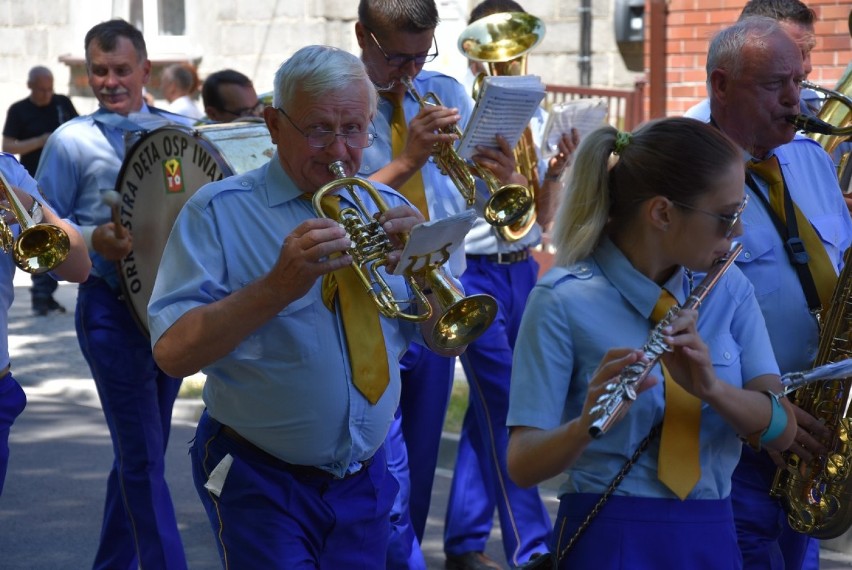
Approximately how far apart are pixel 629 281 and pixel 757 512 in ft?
3.99

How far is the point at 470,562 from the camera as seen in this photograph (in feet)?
19.4

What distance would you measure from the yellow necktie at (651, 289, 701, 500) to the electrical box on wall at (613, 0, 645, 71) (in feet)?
28.3

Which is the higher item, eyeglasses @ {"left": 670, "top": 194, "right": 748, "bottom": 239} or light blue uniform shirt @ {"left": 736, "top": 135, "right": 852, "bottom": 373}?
eyeglasses @ {"left": 670, "top": 194, "right": 748, "bottom": 239}

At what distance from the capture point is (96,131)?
5.52 metres

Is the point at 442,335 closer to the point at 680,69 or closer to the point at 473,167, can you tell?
the point at 473,167

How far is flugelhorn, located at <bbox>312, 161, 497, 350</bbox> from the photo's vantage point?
321 cm

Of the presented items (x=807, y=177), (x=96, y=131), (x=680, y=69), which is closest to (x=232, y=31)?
(x=680, y=69)

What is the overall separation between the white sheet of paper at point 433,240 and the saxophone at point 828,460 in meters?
1.20

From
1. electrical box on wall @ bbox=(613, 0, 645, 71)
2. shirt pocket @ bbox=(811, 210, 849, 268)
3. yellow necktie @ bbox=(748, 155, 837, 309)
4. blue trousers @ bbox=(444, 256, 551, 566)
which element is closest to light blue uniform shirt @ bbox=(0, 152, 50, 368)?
blue trousers @ bbox=(444, 256, 551, 566)

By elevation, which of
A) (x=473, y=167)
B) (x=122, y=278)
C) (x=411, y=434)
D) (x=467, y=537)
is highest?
(x=473, y=167)

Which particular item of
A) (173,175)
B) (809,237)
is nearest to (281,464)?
(809,237)

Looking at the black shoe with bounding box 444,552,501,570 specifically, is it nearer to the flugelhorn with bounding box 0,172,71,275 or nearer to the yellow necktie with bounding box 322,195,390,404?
the flugelhorn with bounding box 0,172,71,275

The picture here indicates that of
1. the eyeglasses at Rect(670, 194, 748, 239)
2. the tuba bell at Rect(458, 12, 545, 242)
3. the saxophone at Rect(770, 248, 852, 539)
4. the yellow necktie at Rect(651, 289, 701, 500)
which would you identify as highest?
the tuba bell at Rect(458, 12, 545, 242)

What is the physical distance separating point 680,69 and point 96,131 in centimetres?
580
